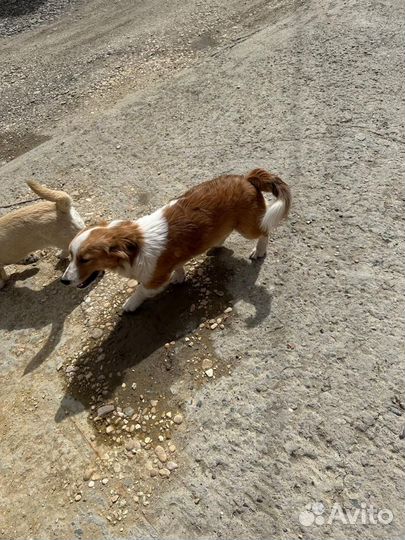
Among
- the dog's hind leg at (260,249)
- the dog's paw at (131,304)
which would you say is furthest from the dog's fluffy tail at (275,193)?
the dog's paw at (131,304)

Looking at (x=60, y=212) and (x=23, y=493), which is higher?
(x=60, y=212)

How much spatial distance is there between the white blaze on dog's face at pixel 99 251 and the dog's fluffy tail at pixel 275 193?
111 centimetres

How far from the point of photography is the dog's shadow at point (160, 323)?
3.74 metres

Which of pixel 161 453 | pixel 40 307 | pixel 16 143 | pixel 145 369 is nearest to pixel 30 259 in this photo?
pixel 40 307

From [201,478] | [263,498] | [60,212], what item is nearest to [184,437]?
[201,478]

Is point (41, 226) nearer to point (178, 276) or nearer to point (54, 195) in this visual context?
point (54, 195)

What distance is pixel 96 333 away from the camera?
4.09 meters

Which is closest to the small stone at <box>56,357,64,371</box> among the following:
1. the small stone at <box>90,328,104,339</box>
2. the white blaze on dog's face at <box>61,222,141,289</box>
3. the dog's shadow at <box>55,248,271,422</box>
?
the dog's shadow at <box>55,248,271,422</box>

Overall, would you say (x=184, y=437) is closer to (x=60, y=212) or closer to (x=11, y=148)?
(x=60, y=212)

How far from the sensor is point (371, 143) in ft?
16.1

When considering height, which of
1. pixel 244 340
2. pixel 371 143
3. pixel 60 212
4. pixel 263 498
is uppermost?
pixel 60 212

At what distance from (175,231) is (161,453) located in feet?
5.73

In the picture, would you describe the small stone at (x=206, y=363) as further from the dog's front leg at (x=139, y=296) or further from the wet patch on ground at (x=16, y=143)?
the wet patch on ground at (x=16, y=143)

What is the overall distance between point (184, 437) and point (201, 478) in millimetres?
328
